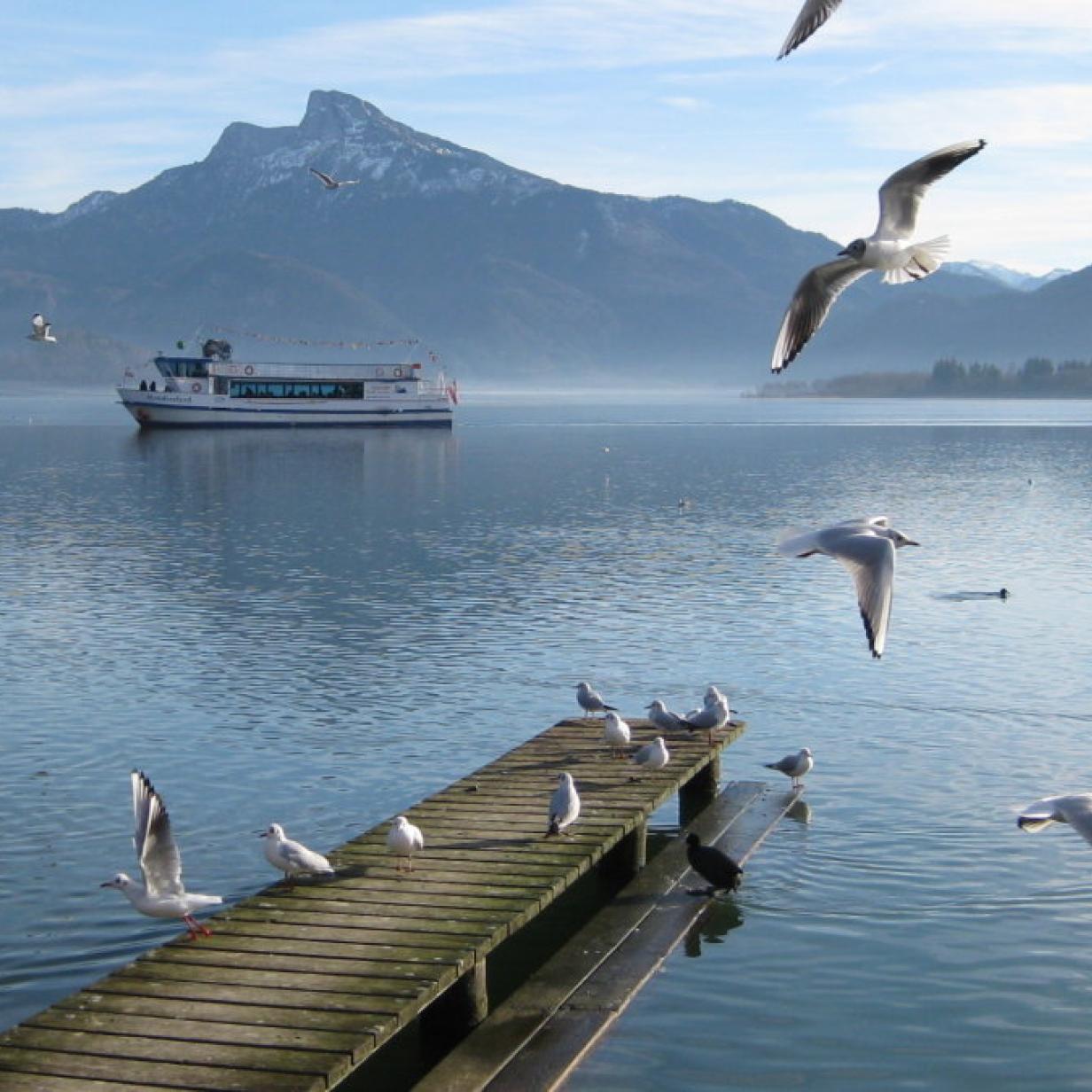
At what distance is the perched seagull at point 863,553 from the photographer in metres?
9.90

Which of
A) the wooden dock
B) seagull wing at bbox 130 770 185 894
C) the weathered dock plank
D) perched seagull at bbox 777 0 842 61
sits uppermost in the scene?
perched seagull at bbox 777 0 842 61

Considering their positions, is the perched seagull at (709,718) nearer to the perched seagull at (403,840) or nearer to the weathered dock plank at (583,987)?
the weathered dock plank at (583,987)

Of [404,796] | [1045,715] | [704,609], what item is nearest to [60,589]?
[704,609]

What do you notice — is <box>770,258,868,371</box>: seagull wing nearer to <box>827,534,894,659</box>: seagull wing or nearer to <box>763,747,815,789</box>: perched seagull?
<box>827,534,894,659</box>: seagull wing

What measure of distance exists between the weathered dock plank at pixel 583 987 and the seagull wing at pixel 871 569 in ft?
14.9

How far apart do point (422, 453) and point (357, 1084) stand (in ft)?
281

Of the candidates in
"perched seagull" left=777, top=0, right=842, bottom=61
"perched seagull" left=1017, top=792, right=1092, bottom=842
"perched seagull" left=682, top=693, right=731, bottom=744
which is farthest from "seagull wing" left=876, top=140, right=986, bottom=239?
"perched seagull" left=682, top=693, right=731, bottom=744

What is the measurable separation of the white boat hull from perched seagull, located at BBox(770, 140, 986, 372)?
11777 cm

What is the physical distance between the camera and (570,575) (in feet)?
129

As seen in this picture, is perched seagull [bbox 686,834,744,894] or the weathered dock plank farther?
perched seagull [bbox 686,834,744,894]

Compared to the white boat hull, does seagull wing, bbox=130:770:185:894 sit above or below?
below

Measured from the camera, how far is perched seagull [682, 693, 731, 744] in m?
19.9

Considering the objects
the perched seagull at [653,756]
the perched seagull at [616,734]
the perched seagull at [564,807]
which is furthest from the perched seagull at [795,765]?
the perched seagull at [564,807]

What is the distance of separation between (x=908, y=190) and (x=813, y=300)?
1.00m
